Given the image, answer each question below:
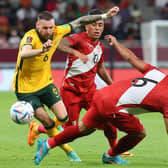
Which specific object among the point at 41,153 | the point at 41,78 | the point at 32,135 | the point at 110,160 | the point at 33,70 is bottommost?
the point at 32,135

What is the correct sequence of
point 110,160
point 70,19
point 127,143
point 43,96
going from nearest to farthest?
point 127,143 → point 110,160 → point 43,96 → point 70,19

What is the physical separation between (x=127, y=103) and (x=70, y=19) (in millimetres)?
16751

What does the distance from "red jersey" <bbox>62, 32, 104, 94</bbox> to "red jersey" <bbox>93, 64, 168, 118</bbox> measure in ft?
7.03

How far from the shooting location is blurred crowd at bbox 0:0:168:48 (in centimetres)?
2384

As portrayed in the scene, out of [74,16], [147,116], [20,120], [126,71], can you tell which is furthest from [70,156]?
[74,16]

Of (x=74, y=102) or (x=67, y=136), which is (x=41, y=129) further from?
(x=67, y=136)

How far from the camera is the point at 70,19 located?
24.4 metres

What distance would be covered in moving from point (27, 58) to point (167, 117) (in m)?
2.15

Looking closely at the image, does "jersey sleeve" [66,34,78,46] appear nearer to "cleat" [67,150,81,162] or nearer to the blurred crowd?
"cleat" [67,150,81,162]

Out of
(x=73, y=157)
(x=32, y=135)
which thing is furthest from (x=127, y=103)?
(x=32, y=135)

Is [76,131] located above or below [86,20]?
below

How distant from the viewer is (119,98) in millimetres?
7910

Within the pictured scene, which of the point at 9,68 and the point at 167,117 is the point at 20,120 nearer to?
the point at 167,117

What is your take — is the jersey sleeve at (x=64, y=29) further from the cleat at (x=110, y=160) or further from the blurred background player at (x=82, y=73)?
the cleat at (x=110, y=160)
